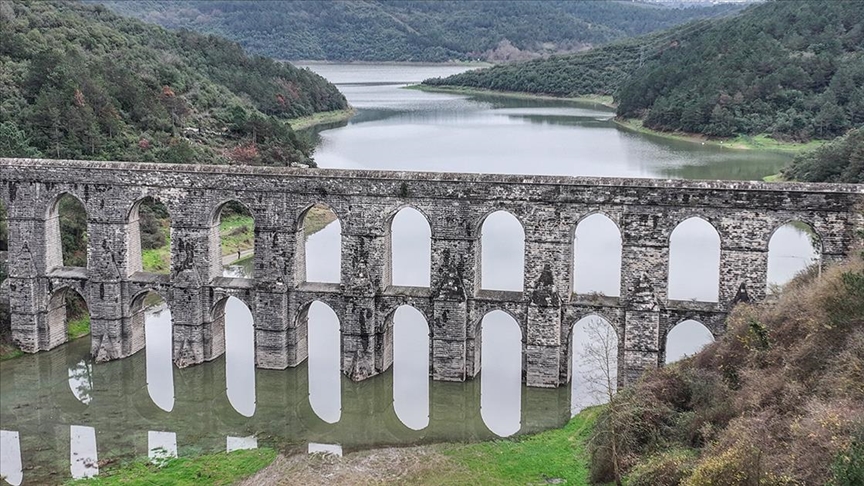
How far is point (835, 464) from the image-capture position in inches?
498

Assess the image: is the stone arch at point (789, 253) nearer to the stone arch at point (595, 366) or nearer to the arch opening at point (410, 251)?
the stone arch at point (595, 366)

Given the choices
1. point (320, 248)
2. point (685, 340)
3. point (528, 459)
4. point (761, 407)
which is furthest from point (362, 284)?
point (320, 248)

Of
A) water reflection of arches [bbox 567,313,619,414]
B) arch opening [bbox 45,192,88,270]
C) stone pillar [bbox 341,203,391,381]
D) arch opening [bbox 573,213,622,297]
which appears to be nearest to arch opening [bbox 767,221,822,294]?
arch opening [bbox 573,213,622,297]

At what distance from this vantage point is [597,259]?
3994 centimetres

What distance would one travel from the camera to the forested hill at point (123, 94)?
4128cm

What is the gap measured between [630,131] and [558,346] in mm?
57959

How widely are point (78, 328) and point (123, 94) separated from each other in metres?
21.3

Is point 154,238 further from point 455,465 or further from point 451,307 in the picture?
point 455,465

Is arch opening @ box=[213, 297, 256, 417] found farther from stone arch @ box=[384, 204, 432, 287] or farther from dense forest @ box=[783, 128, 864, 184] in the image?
dense forest @ box=[783, 128, 864, 184]

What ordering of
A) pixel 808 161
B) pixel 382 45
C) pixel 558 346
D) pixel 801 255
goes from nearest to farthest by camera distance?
1. pixel 558 346
2. pixel 801 255
3. pixel 808 161
4. pixel 382 45

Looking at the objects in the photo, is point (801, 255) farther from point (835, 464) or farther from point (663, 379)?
point (835, 464)

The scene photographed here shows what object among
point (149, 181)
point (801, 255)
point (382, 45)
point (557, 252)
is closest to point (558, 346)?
point (557, 252)

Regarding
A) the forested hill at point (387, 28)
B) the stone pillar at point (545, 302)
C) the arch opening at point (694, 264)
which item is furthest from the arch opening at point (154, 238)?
the forested hill at point (387, 28)

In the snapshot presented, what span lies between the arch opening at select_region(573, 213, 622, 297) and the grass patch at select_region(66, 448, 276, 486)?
13209 millimetres
